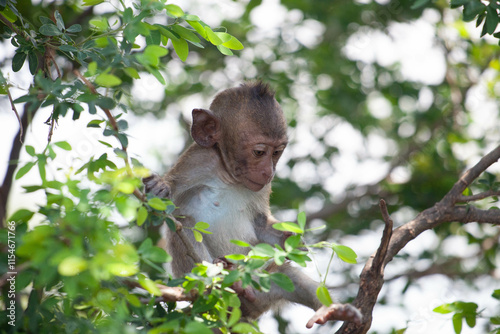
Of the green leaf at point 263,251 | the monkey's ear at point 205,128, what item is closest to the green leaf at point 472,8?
the green leaf at point 263,251

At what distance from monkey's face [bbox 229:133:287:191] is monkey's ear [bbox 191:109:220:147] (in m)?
0.28

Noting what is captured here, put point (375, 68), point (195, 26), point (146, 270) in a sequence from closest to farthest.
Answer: point (195, 26) → point (146, 270) → point (375, 68)

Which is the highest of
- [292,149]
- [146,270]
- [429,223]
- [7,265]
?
[7,265]

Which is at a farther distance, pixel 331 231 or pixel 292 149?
pixel 292 149

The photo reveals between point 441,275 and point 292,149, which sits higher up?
point 292,149

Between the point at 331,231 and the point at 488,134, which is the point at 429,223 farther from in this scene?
the point at 488,134

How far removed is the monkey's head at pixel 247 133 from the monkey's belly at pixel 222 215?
20cm

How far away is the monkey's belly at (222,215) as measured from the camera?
5492 mm

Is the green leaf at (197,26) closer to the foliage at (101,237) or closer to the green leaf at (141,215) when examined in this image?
the foliage at (101,237)

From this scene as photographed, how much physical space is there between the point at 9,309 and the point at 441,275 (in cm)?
600

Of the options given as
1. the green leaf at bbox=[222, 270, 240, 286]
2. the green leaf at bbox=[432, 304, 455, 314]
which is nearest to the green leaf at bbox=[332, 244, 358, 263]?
the green leaf at bbox=[222, 270, 240, 286]

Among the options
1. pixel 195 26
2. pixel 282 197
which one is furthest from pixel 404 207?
pixel 195 26

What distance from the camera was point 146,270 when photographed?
656cm

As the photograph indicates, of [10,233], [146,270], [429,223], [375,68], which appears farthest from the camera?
[375,68]
